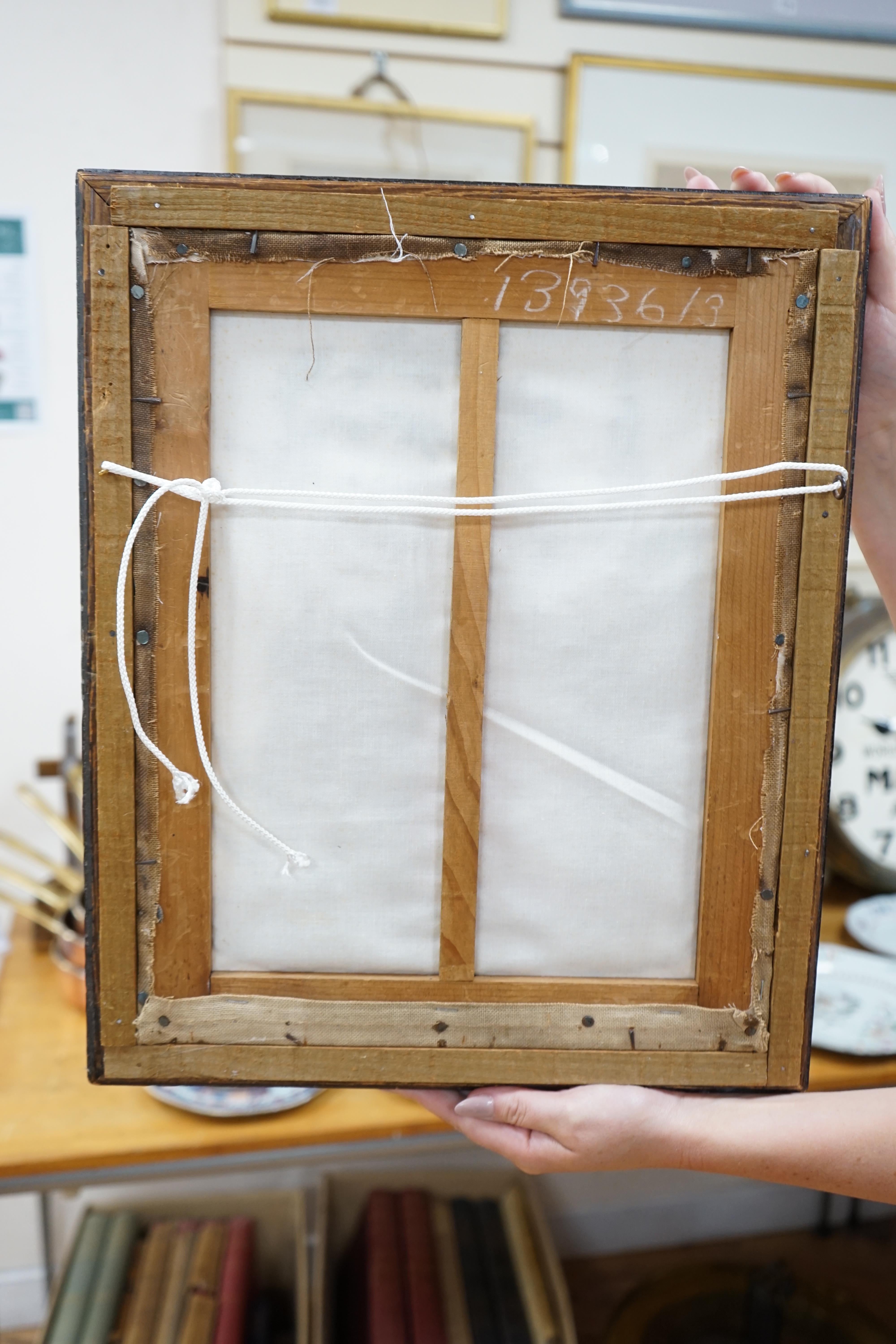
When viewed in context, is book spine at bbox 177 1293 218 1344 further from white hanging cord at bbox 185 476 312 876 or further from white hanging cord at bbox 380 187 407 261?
white hanging cord at bbox 380 187 407 261

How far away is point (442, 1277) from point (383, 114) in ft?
4.56

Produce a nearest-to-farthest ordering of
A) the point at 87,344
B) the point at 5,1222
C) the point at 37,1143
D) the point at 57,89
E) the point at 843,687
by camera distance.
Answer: the point at 87,344
the point at 37,1143
the point at 57,89
the point at 843,687
the point at 5,1222

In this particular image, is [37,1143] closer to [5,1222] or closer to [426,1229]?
[426,1229]

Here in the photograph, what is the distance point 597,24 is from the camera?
119cm

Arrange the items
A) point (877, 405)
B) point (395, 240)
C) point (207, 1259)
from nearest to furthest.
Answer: point (395, 240) < point (877, 405) < point (207, 1259)

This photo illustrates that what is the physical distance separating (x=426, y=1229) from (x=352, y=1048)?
0.83 metres

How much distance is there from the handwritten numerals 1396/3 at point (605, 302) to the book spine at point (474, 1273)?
3.50 feet

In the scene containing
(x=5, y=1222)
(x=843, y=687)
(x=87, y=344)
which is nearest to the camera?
(x=87, y=344)

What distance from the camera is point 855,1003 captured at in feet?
3.47

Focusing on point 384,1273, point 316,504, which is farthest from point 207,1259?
point 316,504

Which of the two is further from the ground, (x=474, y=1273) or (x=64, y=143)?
(x=64, y=143)

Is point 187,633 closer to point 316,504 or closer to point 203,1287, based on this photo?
point 316,504

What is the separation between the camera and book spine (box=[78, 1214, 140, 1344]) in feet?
3.43

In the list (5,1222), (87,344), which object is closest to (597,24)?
(87,344)
